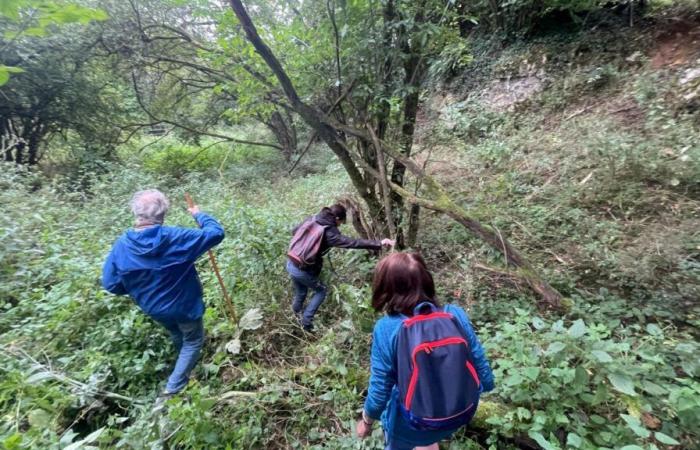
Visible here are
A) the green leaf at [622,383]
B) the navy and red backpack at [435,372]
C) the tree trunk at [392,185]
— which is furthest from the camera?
the tree trunk at [392,185]

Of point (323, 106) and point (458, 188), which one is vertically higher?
point (323, 106)

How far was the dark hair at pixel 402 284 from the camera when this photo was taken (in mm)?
1666

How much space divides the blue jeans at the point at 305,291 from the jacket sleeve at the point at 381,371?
6.54 ft

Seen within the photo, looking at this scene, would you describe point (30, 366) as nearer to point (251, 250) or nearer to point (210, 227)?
point (210, 227)

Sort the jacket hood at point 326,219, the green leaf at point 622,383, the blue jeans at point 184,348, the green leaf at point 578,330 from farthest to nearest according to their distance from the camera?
the jacket hood at point 326,219, the blue jeans at point 184,348, the green leaf at point 578,330, the green leaf at point 622,383


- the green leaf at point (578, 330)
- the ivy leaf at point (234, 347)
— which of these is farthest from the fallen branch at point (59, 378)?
the green leaf at point (578, 330)

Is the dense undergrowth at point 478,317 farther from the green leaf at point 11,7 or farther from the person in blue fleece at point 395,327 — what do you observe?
the green leaf at point 11,7

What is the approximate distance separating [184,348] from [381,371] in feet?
7.03

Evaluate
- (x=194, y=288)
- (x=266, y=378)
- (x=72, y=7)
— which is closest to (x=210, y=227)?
(x=194, y=288)

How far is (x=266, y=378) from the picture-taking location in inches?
112

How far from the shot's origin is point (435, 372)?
148cm

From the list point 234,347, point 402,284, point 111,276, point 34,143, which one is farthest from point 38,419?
point 34,143

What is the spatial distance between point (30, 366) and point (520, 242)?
4806mm

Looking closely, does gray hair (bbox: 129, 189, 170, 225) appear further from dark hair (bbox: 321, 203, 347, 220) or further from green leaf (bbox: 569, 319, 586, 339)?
green leaf (bbox: 569, 319, 586, 339)
